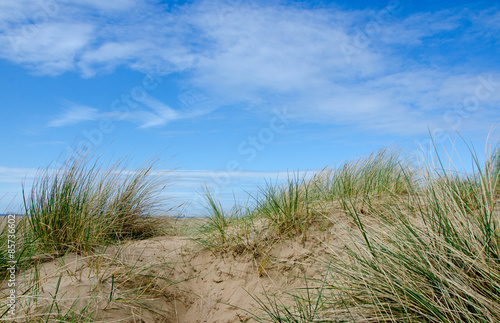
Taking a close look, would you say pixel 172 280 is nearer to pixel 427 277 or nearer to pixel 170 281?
pixel 170 281

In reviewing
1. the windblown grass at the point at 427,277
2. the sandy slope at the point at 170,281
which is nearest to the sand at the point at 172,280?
the sandy slope at the point at 170,281

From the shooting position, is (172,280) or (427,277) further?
(172,280)

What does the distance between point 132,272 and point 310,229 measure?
1789mm

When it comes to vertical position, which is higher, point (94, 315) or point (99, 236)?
point (99, 236)

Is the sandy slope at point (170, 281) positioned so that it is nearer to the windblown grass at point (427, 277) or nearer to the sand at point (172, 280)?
the sand at point (172, 280)

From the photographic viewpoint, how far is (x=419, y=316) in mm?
2049

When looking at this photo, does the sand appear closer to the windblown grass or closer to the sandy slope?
the sandy slope

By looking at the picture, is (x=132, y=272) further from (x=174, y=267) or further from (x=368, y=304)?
(x=368, y=304)

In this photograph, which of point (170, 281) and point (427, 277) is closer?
point (427, 277)

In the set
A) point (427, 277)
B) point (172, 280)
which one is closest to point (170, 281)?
point (172, 280)

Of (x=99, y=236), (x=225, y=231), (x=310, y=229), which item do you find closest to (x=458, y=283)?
(x=310, y=229)

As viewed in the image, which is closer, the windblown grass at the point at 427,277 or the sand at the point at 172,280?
the windblown grass at the point at 427,277

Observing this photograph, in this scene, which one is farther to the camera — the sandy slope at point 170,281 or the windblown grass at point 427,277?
the sandy slope at point 170,281

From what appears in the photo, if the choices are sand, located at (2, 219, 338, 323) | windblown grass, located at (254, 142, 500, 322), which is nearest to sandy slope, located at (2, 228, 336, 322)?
sand, located at (2, 219, 338, 323)
